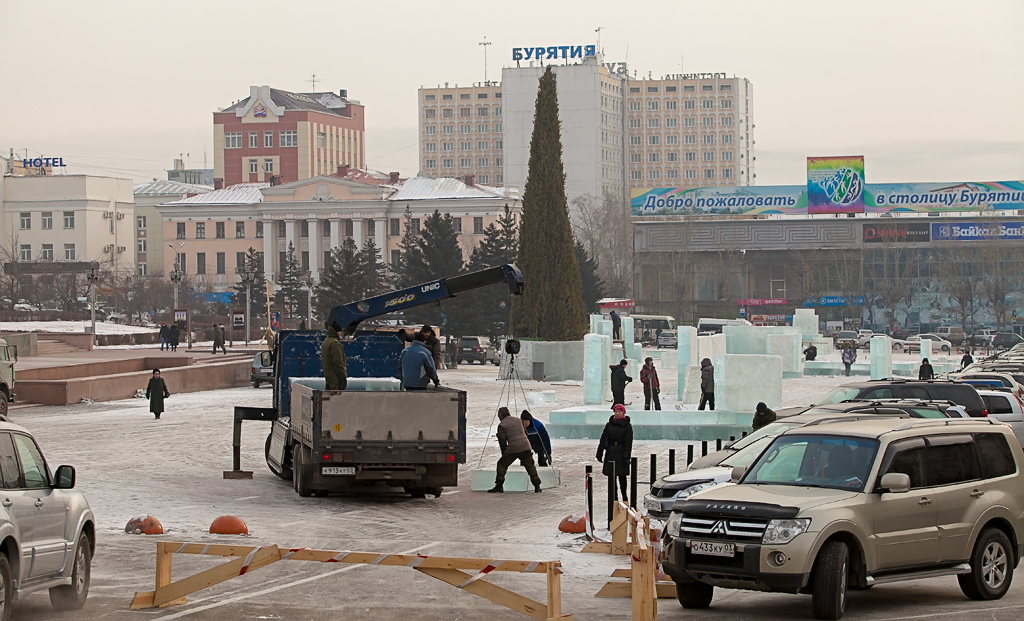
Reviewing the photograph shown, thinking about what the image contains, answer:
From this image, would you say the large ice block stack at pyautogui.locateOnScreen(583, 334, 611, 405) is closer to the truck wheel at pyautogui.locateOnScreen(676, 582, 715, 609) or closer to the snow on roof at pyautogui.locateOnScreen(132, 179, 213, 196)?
the truck wheel at pyautogui.locateOnScreen(676, 582, 715, 609)

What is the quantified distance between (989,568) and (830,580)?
6.83 ft

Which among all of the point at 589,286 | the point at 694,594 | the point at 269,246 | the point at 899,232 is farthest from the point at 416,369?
the point at 269,246

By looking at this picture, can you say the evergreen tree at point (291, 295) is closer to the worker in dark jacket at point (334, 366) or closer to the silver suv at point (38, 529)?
the worker in dark jacket at point (334, 366)

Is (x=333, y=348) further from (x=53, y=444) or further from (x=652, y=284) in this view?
(x=652, y=284)

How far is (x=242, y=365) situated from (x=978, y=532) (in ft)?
120

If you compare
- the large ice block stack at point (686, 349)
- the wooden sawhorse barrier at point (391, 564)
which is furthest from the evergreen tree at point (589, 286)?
the wooden sawhorse barrier at point (391, 564)

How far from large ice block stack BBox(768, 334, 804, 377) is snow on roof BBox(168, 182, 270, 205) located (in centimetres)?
7943

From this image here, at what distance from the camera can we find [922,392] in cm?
2023

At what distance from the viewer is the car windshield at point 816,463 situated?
10203mm

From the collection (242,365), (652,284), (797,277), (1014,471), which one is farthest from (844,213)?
(1014,471)

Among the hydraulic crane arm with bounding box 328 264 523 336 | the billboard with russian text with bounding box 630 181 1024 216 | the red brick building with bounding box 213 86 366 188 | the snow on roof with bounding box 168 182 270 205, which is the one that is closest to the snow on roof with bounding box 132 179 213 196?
the red brick building with bounding box 213 86 366 188

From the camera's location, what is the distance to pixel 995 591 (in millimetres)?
10680

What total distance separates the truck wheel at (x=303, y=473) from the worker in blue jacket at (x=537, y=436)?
3384 millimetres

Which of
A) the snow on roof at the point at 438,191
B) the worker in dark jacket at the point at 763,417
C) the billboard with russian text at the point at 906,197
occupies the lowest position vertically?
the worker in dark jacket at the point at 763,417
